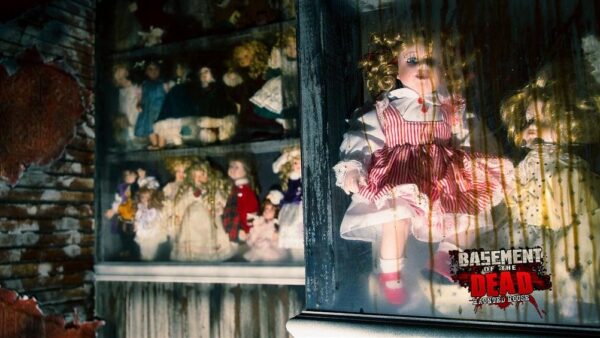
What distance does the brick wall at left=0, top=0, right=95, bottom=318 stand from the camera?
5.20m

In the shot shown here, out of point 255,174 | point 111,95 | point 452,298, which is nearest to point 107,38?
point 111,95

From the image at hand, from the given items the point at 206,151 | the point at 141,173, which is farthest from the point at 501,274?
the point at 141,173

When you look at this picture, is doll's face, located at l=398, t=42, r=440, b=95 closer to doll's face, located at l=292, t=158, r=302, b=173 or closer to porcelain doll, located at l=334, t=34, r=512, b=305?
porcelain doll, located at l=334, t=34, r=512, b=305

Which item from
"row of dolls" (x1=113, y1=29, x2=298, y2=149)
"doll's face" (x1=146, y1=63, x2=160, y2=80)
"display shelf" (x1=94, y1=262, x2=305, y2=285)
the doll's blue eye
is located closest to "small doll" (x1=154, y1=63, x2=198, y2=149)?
"row of dolls" (x1=113, y1=29, x2=298, y2=149)

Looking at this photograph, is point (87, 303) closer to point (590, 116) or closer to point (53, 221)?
point (53, 221)

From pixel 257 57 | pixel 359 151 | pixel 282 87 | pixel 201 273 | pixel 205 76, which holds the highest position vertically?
pixel 257 57

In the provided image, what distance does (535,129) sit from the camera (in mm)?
3199

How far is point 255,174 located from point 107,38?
2498 mm

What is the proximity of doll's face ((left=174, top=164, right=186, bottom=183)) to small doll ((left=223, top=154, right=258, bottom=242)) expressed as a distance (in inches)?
21.5

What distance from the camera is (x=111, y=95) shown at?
5.89 m

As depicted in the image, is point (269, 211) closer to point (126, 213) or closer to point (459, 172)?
point (126, 213)

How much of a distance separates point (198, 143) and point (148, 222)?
3.29 ft

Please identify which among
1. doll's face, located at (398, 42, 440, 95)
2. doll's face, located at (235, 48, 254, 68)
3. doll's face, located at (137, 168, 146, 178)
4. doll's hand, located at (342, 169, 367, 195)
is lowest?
doll's hand, located at (342, 169, 367, 195)

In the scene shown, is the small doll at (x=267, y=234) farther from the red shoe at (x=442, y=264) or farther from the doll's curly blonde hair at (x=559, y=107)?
the doll's curly blonde hair at (x=559, y=107)
